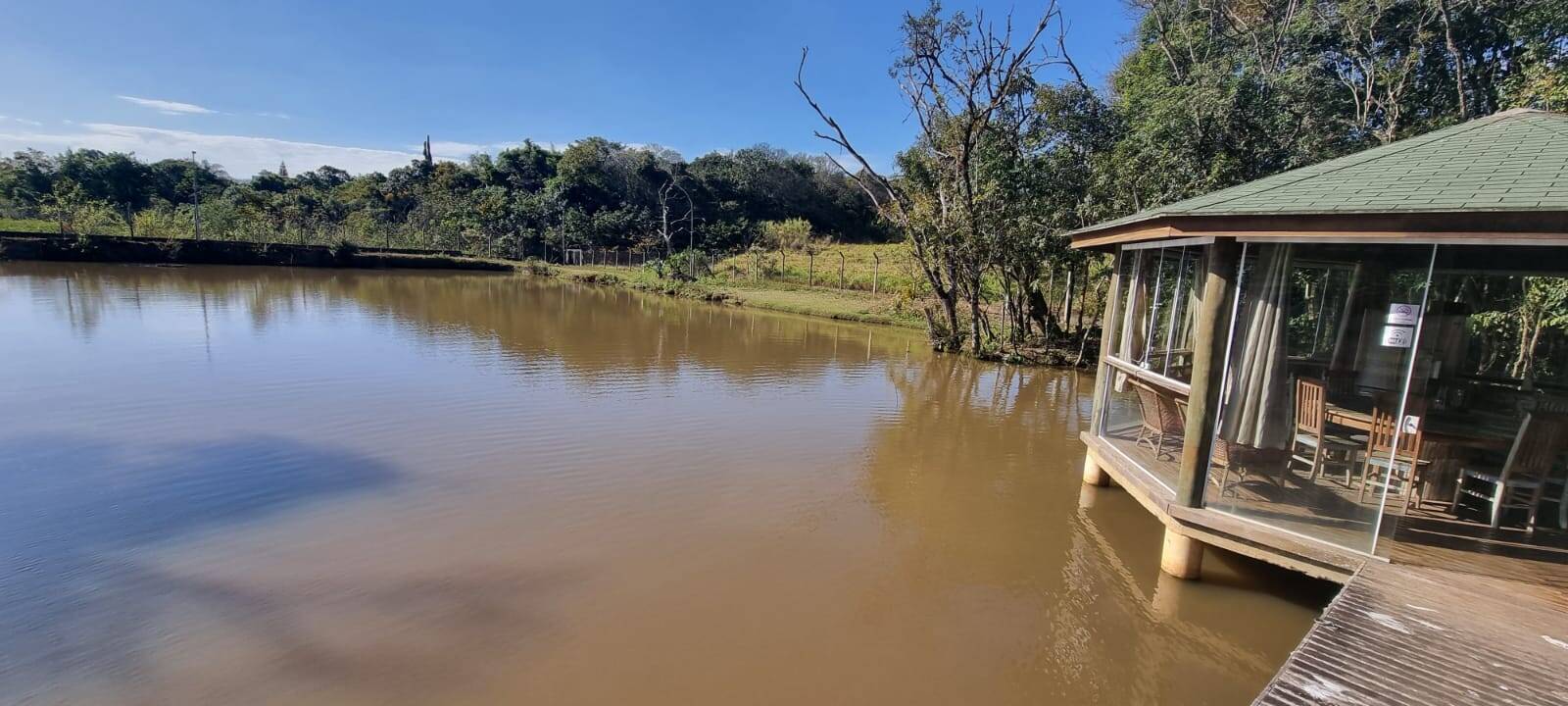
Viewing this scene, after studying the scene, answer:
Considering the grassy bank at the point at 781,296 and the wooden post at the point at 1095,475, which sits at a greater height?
the grassy bank at the point at 781,296

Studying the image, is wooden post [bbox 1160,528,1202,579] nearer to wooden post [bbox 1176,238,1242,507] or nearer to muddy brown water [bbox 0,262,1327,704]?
muddy brown water [bbox 0,262,1327,704]

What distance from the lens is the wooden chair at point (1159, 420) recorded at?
5.57 meters

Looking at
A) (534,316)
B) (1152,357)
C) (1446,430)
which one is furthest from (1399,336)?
(534,316)

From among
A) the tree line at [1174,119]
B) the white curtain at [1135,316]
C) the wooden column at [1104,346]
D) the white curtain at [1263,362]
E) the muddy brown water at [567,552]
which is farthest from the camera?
the tree line at [1174,119]

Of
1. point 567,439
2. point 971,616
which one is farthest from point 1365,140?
point 567,439

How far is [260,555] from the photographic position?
5023 mm

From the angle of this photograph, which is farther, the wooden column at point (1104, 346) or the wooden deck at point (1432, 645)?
the wooden column at point (1104, 346)

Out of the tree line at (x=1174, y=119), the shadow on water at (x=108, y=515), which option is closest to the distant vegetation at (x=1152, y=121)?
the tree line at (x=1174, y=119)

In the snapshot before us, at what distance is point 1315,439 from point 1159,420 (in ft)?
3.42

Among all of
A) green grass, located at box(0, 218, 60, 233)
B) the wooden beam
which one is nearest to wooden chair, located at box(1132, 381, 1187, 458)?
the wooden beam

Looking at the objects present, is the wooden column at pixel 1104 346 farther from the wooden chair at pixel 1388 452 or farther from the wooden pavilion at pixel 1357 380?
the wooden chair at pixel 1388 452

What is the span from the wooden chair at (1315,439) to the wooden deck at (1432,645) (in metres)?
1.22

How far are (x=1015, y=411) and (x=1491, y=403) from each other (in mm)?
5563

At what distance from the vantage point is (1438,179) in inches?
169
